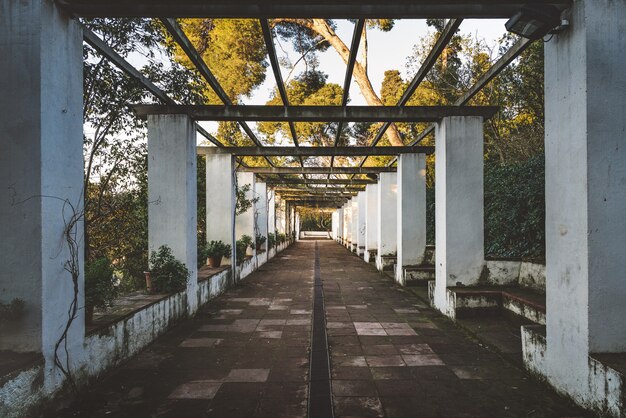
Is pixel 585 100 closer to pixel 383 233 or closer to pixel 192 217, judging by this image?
pixel 192 217

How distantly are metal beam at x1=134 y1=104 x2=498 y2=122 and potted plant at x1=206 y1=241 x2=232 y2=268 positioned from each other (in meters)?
3.81

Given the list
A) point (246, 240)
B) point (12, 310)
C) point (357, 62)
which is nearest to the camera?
point (12, 310)

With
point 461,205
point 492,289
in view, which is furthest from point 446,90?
point 492,289

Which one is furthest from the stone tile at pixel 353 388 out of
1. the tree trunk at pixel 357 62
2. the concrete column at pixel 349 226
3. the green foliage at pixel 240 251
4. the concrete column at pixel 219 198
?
the concrete column at pixel 349 226

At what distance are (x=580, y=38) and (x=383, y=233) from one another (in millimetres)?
9919

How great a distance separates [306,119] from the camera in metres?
6.84

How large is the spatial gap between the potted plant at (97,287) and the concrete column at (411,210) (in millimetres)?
7200

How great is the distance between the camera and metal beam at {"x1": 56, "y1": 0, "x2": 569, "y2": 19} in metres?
3.59

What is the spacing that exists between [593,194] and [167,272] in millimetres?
5663

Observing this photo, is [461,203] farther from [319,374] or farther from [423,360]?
[319,374]

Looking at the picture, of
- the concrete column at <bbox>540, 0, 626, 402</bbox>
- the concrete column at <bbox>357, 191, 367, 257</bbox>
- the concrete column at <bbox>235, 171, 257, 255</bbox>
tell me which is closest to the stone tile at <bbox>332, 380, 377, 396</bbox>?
the concrete column at <bbox>540, 0, 626, 402</bbox>

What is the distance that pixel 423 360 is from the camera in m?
4.56

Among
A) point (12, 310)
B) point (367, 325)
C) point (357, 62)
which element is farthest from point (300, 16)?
point (357, 62)

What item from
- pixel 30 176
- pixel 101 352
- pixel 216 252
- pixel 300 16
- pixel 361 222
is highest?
pixel 300 16
